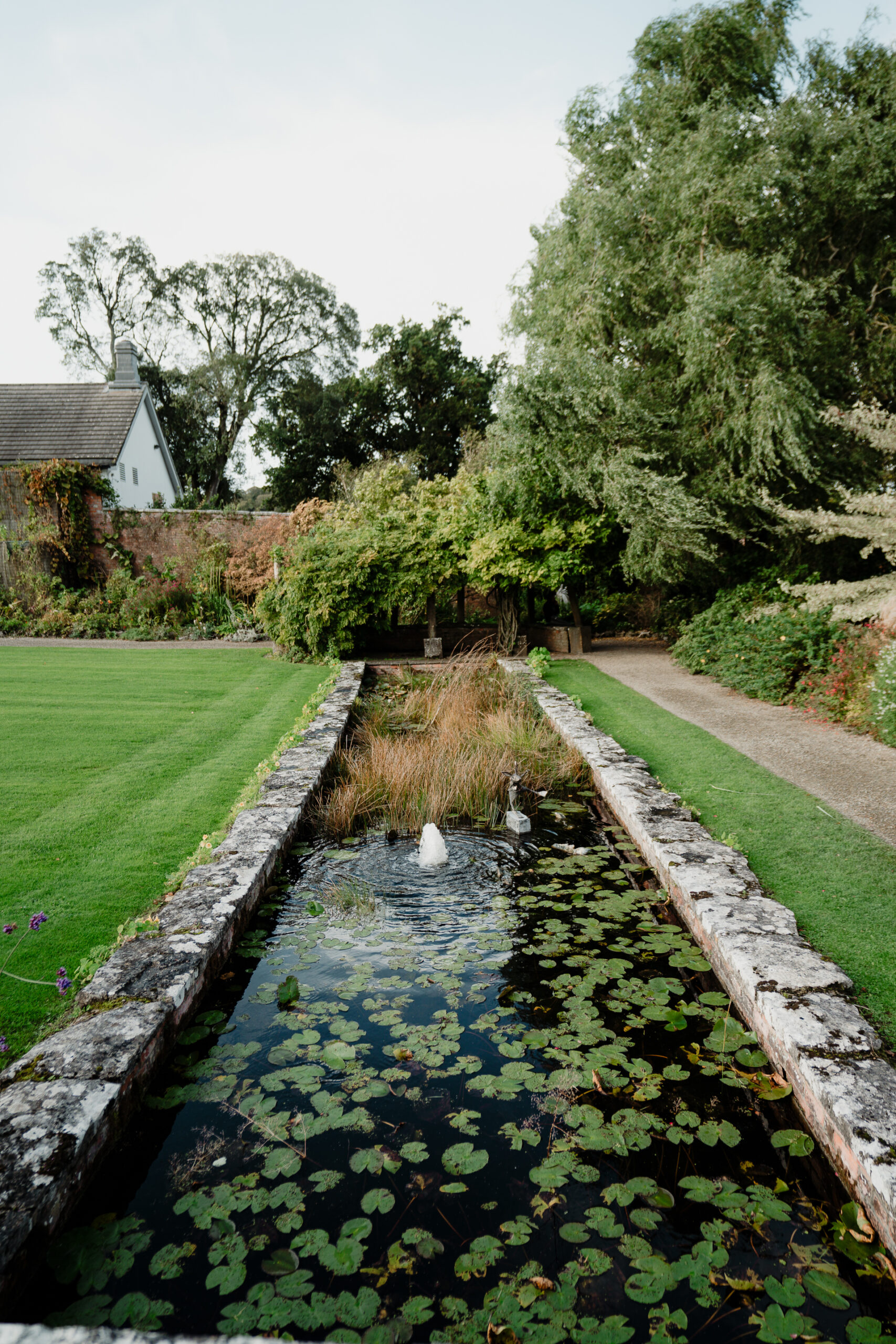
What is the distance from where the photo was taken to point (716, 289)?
9.73 m

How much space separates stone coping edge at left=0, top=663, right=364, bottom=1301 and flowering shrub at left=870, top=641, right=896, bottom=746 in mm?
5440

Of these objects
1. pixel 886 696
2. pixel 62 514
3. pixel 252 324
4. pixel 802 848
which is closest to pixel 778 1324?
pixel 802 848

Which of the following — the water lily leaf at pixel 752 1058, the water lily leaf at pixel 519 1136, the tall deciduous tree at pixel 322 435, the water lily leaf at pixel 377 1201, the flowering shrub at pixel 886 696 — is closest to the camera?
the water lily leaf at pixel 377 1201

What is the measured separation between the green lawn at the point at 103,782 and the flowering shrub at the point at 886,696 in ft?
18.0

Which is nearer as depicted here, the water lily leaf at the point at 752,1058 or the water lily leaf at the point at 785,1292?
the water lily leaf at the point at 785,1292

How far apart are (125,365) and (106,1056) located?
2677cm

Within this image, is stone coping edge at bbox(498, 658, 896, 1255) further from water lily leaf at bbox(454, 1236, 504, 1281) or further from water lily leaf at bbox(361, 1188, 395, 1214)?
water lily leaf at bbox(361, 1188, 395, 1214)

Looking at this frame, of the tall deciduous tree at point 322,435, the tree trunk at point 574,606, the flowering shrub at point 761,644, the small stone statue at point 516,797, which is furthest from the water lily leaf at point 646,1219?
the tall deciduous tree at point 322,435

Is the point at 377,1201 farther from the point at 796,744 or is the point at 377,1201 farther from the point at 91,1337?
the point at 796,744

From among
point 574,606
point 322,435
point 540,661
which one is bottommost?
point 540,661

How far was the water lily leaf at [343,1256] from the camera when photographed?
193 centimetres

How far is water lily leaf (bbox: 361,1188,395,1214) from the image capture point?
2129 millimetres

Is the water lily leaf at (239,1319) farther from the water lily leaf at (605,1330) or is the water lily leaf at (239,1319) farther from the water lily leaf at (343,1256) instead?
the water lily leaf at (605,1330)

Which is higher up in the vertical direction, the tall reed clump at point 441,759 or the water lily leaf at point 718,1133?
the tall reed clump at point 441,759
